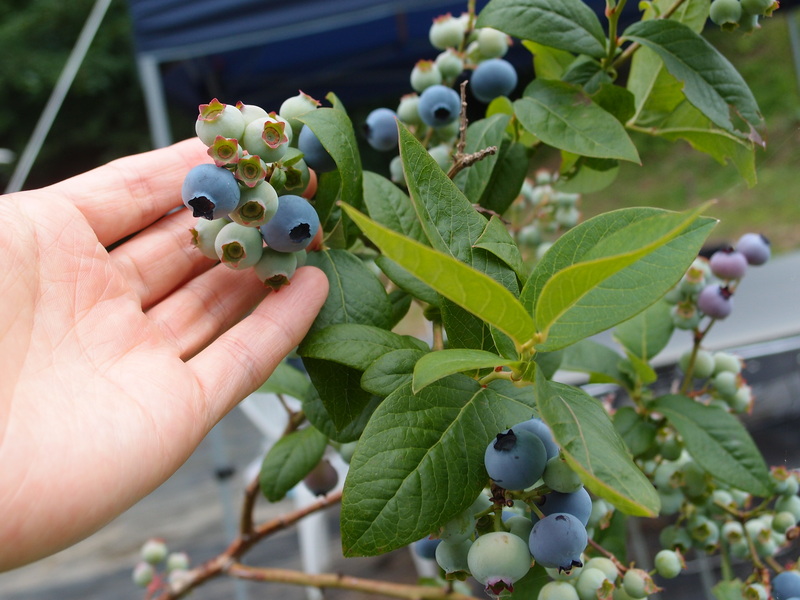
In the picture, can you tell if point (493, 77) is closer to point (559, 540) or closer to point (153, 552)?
point (559, 540)

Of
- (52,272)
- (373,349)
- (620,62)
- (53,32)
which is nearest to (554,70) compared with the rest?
(620,62)

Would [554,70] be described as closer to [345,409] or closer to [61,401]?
[345,409]

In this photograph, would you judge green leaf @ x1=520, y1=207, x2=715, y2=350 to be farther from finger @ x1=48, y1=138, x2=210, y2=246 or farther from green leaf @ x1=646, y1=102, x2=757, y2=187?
finger @ x1=48, y1=138, x2=210, y2=246

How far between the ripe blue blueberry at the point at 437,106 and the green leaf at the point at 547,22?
0.08 m

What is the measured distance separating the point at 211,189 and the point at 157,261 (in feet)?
0.94

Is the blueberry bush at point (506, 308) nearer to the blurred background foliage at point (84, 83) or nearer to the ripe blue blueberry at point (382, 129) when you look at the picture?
the ripe blue blueberry at point (382, 129)

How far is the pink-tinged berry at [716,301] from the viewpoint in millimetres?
754

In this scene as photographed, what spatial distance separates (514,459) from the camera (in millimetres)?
437

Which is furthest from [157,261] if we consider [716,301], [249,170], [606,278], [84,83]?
[84,83]

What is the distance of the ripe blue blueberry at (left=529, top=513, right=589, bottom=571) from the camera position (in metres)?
0.45

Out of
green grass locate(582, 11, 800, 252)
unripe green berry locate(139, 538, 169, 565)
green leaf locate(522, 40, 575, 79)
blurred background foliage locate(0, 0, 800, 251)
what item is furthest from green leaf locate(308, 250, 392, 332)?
blurred background foliage locate(0, 0, 800, 251)

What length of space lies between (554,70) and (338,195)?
312 millimetres

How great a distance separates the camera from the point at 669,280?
42 cm

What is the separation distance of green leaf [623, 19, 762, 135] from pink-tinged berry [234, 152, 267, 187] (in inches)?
14.9
